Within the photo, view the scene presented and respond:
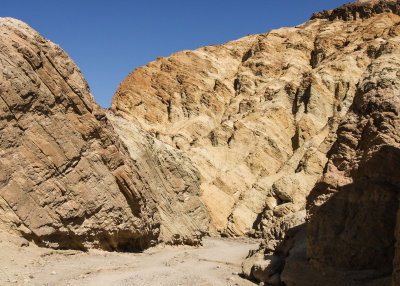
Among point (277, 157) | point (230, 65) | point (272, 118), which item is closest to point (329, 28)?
point (230, 65)

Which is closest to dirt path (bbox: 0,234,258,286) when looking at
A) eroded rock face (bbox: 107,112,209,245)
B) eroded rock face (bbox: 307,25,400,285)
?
eroded rock face (bbox: 307,25,400,285)

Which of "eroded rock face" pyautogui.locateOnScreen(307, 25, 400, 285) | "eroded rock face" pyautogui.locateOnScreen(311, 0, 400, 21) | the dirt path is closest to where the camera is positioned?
"eroded rock face" pyautogui.locateOnScreen(307, 25, 400, 285)

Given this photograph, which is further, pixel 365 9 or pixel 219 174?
pixel 365 9

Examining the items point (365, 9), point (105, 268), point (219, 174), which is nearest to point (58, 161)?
point (105, 268)

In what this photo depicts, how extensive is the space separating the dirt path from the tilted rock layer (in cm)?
965

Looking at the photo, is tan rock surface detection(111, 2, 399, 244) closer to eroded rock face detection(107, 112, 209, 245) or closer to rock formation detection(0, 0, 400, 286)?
rock formation detection(0, 0, 400, 286)

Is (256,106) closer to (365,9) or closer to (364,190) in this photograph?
(365,9)

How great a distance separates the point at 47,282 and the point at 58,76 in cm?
833

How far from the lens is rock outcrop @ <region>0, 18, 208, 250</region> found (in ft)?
43.9

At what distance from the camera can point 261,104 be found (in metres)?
44.8

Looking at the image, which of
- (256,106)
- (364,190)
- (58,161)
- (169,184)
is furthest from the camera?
(256,106)

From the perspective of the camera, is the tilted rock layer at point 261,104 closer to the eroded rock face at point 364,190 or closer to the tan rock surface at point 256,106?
the tan rock surface at point 256,106

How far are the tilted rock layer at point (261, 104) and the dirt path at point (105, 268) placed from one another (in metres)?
9.65

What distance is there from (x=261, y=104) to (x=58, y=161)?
3279cm
